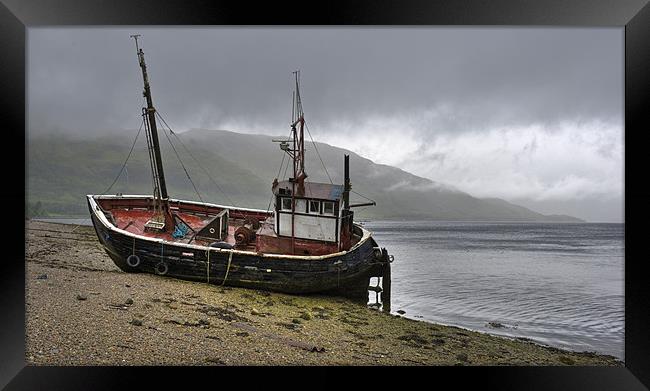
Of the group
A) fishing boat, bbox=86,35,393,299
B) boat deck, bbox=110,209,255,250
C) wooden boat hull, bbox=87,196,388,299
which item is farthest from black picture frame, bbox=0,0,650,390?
boat deck, bbox=110,209,255,250

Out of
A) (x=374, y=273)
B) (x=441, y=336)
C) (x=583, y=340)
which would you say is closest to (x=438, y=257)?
(x=374, y=273)

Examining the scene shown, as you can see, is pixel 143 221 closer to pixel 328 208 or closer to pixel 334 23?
pixel 328 208

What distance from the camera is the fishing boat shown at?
26.1 feet

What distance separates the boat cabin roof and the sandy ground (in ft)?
7.08

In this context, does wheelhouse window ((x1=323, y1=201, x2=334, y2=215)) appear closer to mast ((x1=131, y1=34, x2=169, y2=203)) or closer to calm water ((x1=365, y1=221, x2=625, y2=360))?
calm water ((x1=365, y1=221, x2=625, y2=360))

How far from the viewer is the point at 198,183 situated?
11.7m

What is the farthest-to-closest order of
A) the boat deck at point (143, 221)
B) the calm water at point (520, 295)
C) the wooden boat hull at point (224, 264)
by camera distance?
the boat deck at point (143, 221) → the calm water at point (520, 295) → the wooden boat hull at point (224, 264)

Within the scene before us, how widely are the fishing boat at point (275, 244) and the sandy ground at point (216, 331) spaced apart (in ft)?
1.14

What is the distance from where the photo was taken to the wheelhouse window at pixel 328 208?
8.27 meters

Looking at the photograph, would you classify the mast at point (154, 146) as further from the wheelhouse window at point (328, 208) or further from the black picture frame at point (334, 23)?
the wheelhouse window at point (328, 208)

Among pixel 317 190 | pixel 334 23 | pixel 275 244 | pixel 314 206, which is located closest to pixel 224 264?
pixel 275 244

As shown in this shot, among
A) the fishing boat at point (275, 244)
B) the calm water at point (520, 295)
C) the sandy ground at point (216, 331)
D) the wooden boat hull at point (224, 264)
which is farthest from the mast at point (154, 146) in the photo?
the calm water at point (520, 295)

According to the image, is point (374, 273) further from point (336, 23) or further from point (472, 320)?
point (336, 23)

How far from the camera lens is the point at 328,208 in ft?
27.2
